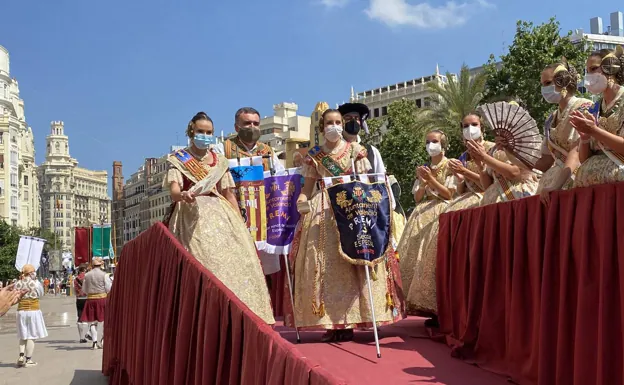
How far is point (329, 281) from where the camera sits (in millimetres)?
4844

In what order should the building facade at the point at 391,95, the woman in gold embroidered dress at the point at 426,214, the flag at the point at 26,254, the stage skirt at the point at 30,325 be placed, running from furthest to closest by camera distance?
the building facade at the point at 391,95
the flag at the point at 26,254
the stage skirt at the point at 30,325
the woman in gold embroidered dress at the point at 426,214

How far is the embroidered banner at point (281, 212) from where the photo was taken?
20.4ft

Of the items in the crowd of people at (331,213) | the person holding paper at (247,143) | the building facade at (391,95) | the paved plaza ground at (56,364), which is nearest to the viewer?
the crowd of people at (331,213)

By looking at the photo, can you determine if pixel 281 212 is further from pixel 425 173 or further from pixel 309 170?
pixel 425 173

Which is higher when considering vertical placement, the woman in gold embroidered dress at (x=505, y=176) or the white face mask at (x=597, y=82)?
the white face mask at (x=597, y=82)

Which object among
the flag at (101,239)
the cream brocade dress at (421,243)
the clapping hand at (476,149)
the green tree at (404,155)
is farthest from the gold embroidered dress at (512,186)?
the flag at (101,239)

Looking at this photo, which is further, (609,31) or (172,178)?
(609,31)

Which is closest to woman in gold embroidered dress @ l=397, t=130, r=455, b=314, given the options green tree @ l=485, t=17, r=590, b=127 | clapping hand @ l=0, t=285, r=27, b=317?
clapping hand @ l=0, t=285, r=27, b=317

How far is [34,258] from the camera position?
A: 545 inches

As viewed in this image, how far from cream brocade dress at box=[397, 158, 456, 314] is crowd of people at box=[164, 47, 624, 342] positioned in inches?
0.4

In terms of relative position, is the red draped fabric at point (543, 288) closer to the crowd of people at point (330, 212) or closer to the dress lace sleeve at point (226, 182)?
the crowd of people at point (330, 212)

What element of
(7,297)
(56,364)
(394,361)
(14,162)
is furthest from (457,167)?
(14,162)

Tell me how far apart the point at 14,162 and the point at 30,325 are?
89320mm

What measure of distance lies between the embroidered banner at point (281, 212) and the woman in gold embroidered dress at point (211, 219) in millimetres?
607
